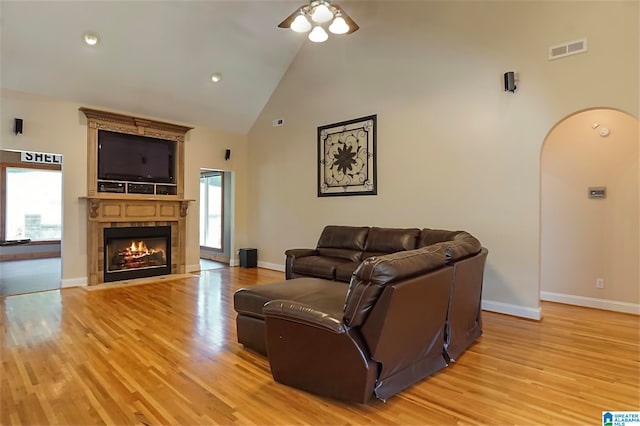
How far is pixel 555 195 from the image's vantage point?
15.5 feet

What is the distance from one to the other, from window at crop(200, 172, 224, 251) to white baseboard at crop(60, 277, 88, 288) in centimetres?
312

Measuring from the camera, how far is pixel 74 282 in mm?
5398

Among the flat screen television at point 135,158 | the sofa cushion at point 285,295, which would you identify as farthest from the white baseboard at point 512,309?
the flat screen television at point 135,158

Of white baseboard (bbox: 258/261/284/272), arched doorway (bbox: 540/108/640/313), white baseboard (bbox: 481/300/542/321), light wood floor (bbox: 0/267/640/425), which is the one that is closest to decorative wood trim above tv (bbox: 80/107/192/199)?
white baseboard (bbox: 258/261/284/272)

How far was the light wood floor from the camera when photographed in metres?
2.05

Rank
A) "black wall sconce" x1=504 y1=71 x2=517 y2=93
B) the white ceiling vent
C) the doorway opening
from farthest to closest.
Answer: the doorway opening, "black wall sconce" x1=504 y1=71 x2=517 y2=93, the white ceiling vent

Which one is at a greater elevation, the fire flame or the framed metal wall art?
the framed metal wall art

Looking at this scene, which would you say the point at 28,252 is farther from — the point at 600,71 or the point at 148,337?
the point at 600,71

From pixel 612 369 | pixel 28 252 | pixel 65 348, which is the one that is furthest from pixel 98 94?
pixel 612 369

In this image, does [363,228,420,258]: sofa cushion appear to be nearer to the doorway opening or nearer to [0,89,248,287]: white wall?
the doorway opening

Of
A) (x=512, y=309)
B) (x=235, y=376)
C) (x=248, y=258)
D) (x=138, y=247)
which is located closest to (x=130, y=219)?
(x=138, y=247)

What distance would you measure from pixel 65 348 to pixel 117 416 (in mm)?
1384

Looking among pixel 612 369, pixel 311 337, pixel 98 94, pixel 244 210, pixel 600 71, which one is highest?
pixel 98 94

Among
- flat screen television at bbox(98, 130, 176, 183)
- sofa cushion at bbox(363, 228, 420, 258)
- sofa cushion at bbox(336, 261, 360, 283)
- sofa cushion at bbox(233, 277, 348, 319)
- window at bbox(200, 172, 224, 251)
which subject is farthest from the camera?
window at bbox(200, 172, 224, 251)
